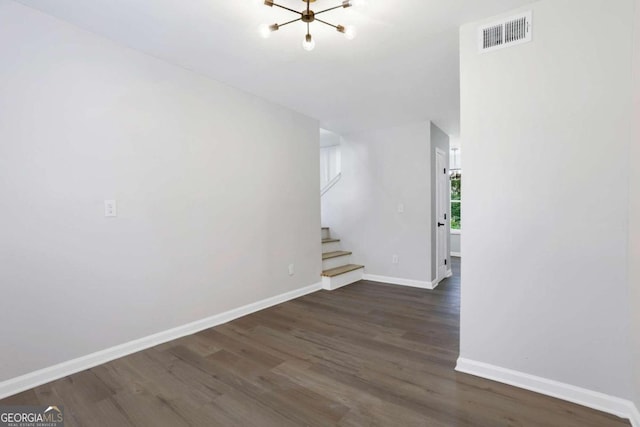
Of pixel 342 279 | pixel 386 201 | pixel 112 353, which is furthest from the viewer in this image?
pixel 386 201

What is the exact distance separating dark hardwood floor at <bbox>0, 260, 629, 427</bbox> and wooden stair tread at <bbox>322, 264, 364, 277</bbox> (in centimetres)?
140

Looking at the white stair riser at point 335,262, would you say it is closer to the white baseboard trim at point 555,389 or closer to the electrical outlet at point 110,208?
the white baseboard trim at point 555,389

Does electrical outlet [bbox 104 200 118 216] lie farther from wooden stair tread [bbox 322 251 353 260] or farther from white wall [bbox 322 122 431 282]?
Answer: white wall [bbox 322 122 431 282]

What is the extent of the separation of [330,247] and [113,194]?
3.39 m

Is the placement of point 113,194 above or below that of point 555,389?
above

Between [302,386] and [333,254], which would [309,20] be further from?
[333,254]

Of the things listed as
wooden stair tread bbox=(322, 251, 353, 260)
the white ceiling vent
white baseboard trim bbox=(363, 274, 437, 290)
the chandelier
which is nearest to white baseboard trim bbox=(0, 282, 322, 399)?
wooden stair tread bbox=(322, 251, 353, 260)

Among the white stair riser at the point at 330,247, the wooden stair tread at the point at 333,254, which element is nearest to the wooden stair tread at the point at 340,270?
the wooden stair tread at the point at 333,254

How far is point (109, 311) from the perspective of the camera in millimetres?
2281

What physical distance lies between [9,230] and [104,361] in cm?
111

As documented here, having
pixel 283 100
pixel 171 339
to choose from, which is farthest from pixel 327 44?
pixel 171 339

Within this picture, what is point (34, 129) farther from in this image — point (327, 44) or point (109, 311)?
point (327, 44)

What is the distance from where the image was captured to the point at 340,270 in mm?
4586

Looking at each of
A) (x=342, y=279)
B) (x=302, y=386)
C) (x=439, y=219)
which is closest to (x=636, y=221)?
(x=302, y=386)
